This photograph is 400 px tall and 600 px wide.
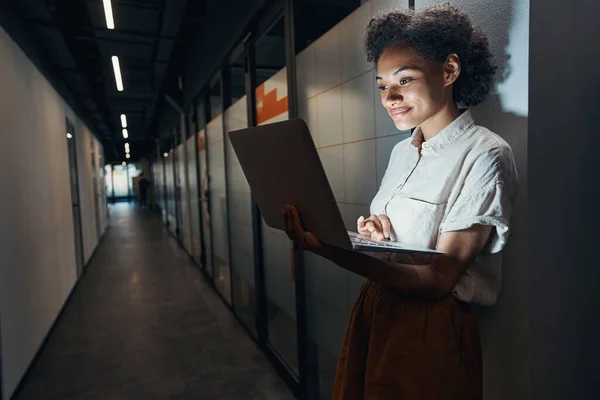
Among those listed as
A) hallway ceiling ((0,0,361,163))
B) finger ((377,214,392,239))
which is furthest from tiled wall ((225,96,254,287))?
finger ((377,214,392,239))

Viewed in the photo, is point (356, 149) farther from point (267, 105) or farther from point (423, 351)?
point (267, 105)

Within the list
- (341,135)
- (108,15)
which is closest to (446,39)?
(341,135)

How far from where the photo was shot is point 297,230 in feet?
3.11

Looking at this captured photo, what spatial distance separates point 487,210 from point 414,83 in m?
0.37

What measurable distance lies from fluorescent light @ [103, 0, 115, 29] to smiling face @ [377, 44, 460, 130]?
3.42m

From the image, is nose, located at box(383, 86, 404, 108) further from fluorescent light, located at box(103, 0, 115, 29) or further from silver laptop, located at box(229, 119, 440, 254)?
fluorescent light, located at box(103, 0, 115, 29)

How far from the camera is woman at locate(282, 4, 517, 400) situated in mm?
822

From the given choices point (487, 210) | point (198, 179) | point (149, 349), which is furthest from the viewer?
point (198, 179)

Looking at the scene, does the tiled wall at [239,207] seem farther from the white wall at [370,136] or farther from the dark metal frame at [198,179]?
the dark metal frame at [198,179]

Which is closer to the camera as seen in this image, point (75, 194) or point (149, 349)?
point (149, 349)

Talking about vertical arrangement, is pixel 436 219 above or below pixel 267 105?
below

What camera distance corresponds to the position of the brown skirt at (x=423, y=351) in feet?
2.89

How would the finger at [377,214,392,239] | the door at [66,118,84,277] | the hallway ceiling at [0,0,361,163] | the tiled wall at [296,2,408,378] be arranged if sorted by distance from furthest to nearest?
the door at [66,118,84,277], the hallway ceiling at [0,0,361,163], the tiled wall at [296,2,408,378], the finger at [377,214,392,239]

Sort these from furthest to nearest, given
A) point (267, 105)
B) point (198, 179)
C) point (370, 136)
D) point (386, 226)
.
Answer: point (198, 179), point (267, 105), point (370, 136), point (386, 226)
